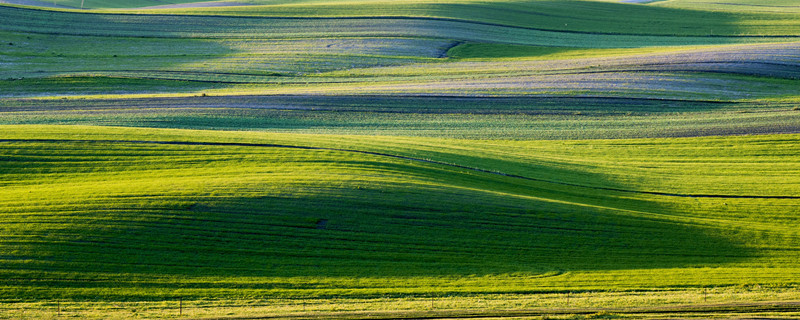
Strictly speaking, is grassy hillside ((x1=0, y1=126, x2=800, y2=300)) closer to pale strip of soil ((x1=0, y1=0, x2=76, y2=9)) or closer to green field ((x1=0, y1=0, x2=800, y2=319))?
green field ((x1=0, y1=0, x2=800, y2=319))

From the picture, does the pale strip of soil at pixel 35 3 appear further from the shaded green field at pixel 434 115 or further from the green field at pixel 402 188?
the shaded green field at pixel 434 115

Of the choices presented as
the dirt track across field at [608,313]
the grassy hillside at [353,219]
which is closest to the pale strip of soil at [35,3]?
the grassy hillside at [353,219]

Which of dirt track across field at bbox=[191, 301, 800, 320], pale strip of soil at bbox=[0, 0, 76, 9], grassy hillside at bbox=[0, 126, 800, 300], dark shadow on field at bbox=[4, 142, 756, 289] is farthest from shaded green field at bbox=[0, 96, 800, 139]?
pale strip of soil at bbox=[0, 0, 76, 9]

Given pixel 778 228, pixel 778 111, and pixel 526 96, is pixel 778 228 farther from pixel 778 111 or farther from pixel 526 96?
pixel 526 96

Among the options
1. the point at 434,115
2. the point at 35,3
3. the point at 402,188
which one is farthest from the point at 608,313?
the point at 35,3

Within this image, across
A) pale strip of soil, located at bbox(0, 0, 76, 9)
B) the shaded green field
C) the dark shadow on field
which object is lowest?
the dark shadow on field
